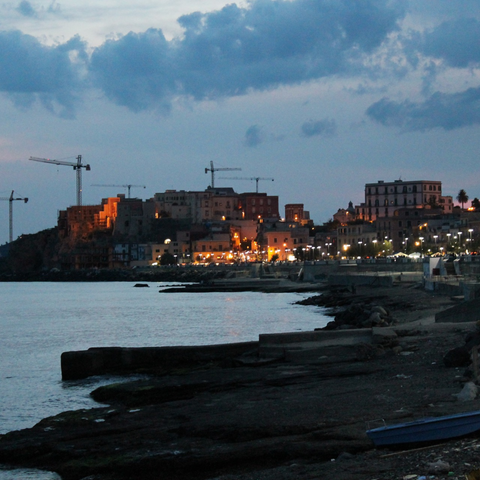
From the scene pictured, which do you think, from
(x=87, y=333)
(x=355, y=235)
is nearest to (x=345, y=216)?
(x=355, y=235)

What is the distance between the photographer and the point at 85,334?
149 feet

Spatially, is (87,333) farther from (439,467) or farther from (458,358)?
(439,467)

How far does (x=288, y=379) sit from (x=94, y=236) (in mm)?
184911

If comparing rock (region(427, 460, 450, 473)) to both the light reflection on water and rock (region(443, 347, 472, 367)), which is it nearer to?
rock (region(443, 347, 472, 367))

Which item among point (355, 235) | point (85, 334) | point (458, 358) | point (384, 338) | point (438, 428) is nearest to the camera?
point (438, 428)

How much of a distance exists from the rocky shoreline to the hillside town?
313ft

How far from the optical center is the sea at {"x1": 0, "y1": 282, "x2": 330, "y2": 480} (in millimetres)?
20594

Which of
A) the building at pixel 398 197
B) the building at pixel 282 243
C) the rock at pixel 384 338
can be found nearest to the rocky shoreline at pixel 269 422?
the rock at pixel 384 338

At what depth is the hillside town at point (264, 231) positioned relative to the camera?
134 m

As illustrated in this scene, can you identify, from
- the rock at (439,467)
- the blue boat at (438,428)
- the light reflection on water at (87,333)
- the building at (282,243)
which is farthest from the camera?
the building at (282,243)

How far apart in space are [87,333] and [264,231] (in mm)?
125493

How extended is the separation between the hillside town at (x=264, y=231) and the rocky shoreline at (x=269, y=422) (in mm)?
95498

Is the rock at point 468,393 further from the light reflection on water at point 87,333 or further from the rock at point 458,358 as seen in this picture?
the light reflection on water at point 87,333

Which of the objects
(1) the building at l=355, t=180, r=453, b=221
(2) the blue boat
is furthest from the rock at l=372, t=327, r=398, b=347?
(1) the building at l=355, t=180, r=453, b=221
